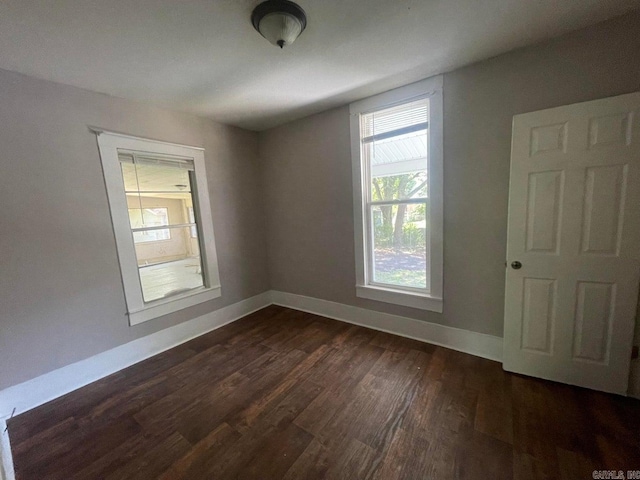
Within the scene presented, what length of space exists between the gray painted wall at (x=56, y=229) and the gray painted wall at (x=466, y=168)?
1577 mm

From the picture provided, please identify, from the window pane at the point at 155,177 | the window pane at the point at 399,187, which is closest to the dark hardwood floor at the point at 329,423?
the window pane at the point at 399,187

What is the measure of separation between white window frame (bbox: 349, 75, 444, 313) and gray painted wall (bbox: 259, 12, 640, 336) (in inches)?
2.7

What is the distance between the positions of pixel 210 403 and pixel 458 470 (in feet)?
5.41

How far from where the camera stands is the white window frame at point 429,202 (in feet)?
7.39

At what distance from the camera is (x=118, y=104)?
90.5 inches

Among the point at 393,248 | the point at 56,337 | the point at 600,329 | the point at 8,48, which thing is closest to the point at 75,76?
the point at 8,48

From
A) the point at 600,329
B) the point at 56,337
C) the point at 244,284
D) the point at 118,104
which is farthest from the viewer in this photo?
the point at 244,284

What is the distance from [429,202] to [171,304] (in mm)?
2902

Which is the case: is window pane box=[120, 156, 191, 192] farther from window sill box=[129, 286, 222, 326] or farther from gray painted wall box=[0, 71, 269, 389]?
window sill box=[129, 286, 222, 326]

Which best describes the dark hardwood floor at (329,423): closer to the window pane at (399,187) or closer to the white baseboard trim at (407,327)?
the white baseboard trim at (407,327)

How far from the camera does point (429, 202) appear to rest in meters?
2.37

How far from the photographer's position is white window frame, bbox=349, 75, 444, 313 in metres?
2.25

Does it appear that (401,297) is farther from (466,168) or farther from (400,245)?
(466,168)

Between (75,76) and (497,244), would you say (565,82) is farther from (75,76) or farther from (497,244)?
(75,76)
